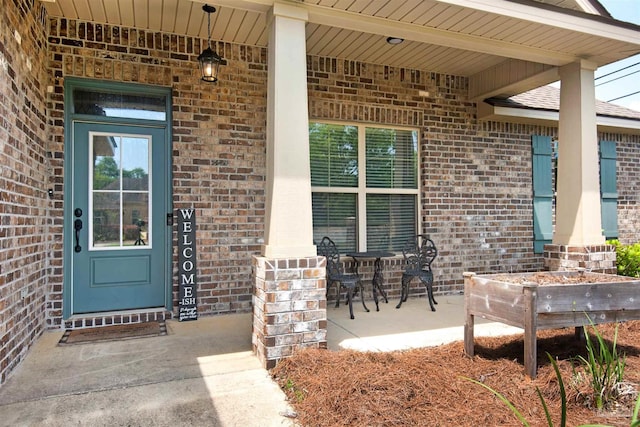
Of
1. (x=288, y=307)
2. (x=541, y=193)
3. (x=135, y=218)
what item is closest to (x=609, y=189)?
(x=541, y=193)

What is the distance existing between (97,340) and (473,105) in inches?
212

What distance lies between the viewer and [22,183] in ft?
10.5

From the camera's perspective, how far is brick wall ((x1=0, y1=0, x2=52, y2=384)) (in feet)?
9.18

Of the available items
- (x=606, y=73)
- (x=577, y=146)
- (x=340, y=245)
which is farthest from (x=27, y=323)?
(x=606, y=73)

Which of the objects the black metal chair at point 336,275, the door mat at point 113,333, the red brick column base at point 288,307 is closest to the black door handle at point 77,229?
the door mat at point 113,333

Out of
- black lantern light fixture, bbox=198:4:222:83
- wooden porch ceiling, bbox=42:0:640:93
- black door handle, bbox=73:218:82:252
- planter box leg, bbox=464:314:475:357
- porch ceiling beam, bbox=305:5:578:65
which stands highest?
wooden porch ceiling, bbox=42:0:640:93

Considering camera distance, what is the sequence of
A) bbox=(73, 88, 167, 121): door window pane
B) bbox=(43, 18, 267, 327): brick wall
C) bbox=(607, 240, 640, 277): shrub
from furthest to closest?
bbox=(607, 240, 640, 277): shrub → bbox=(73, 88, 167, 121): door window pane → bbox=(43, 18, 267, 327): brick wall

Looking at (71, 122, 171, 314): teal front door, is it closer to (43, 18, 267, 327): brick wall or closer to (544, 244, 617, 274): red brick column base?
(43, 18, 267, 327): brick wall

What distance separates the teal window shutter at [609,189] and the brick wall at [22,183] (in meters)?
7.73

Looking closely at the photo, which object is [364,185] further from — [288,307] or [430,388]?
[430,388]

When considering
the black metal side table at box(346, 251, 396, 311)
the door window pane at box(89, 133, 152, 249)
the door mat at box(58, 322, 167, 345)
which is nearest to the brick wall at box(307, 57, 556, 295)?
the black metal side table at box(346, 251, 396, 311)

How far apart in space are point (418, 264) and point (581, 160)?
6.75ft

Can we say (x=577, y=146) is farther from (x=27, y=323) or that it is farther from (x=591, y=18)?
(x=27, y=323)

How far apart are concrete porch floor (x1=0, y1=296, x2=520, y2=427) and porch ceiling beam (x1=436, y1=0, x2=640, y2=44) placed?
2812 millimetres
